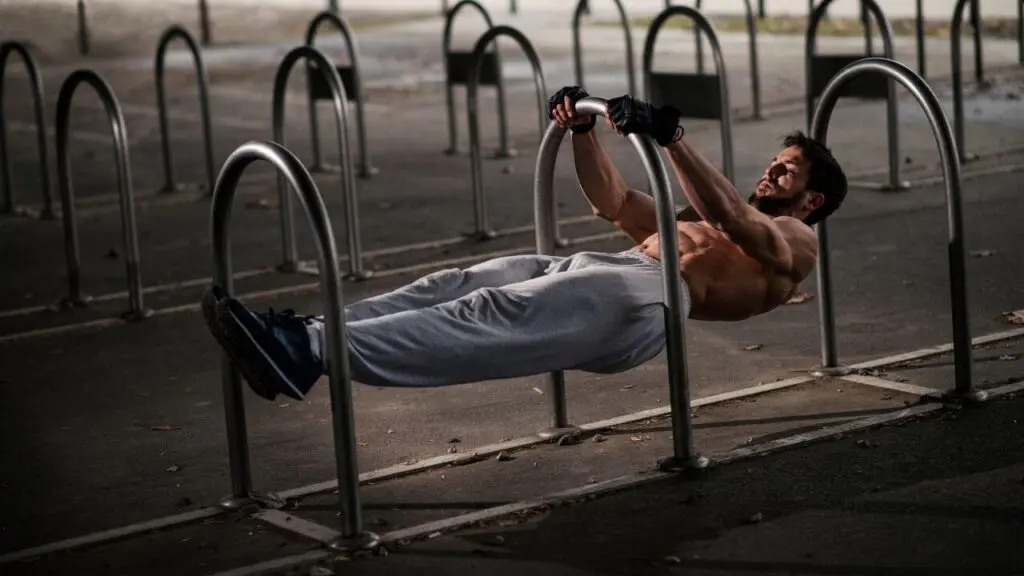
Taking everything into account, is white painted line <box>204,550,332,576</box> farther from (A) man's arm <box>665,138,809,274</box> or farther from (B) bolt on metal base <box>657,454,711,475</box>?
(A) man's arm <box>665,138,809,274</box>

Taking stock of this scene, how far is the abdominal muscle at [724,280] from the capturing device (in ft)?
19.6

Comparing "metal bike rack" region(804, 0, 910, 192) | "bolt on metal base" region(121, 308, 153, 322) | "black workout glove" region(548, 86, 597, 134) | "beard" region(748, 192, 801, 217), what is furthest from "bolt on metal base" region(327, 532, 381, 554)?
"metal bike rack" region(804, 0, 910, 192)

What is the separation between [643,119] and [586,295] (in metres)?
0.58

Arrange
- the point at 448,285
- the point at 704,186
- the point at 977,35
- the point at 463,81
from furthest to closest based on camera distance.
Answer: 1. the point at 977,35
2. the point at 463,81
3. the point at 448,285
4. the point at 704,186

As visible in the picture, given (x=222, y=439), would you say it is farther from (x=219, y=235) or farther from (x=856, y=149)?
(x=856, y=149)

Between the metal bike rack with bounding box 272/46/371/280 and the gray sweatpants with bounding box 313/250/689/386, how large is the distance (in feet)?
11.8

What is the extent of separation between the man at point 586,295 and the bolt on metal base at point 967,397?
74 cm

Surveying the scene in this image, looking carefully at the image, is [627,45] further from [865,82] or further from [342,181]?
[342,181]

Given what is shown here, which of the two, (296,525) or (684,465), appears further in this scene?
(684,465)

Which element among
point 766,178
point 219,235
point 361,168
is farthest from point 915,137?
point 219,235

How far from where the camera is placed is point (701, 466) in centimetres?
568

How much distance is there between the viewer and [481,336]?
5.42 meters

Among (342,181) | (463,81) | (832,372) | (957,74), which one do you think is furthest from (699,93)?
(832,372)

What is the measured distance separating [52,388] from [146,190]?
5619 millimetres
